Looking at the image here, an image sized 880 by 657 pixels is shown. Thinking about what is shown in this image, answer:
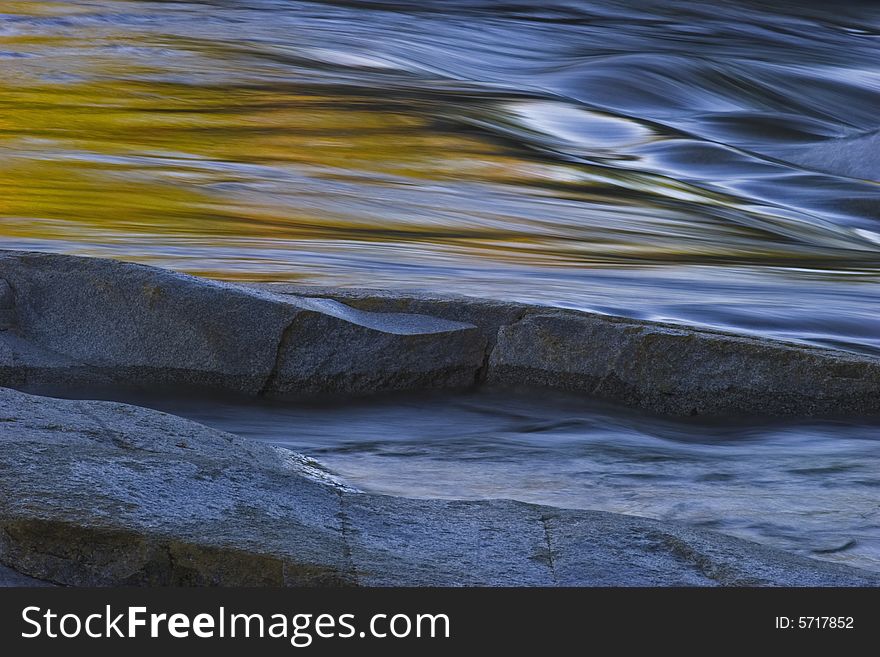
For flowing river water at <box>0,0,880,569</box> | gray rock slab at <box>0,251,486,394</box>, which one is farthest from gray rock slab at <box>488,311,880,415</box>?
gray rock slab at <box>0,251,486,394</box>

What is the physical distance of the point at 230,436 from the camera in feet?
9.19

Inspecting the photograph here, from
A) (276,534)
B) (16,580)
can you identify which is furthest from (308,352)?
(16,580)

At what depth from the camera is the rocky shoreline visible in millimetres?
2010

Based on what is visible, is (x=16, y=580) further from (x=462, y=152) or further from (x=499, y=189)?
(x=462, y=152)

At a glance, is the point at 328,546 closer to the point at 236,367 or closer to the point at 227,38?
the point at 236,367

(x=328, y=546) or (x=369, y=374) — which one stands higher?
(x=328, y=546)

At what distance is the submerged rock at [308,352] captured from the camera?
3762 millimetres

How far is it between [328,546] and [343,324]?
1772mm

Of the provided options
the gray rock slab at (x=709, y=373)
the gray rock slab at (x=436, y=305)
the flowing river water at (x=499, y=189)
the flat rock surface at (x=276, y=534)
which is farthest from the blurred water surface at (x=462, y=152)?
the flat rock surface at (x=276, y=534)

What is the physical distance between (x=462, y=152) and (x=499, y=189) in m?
1.38

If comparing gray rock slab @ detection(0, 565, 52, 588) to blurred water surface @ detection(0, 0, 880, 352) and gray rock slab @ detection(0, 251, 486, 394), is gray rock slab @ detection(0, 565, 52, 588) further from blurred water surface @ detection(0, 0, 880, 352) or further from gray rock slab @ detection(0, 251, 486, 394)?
blurred water surface @ detection(0, 0, 880, 352)

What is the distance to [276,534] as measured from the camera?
209 centimetres

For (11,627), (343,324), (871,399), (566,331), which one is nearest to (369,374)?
(343,324)

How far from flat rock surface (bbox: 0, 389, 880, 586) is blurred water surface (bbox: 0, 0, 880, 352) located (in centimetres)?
296
